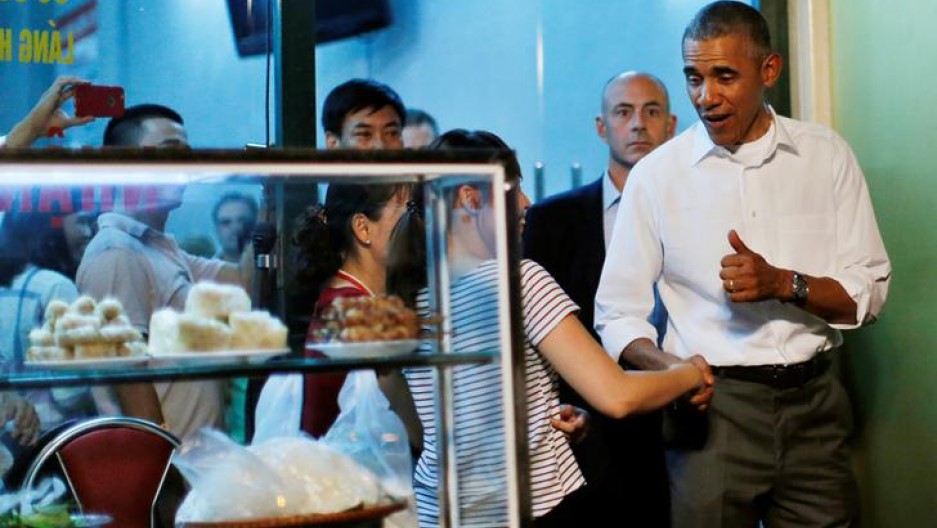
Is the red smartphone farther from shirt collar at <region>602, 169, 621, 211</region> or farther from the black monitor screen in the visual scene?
shirt collar at <region>602, 169, 621, 211</region>

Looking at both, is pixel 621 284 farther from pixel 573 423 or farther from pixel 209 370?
pixel 209 370

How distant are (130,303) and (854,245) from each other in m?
1.96

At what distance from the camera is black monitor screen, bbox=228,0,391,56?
4.12 metres

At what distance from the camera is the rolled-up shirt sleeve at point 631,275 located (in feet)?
10.8

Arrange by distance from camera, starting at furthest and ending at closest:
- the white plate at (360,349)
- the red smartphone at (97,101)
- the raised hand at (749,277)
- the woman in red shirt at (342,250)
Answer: the red smartphone at (97,101), the raised hand at (749,277), the woman in red shirt at (342,250), the white plate at (360,349)

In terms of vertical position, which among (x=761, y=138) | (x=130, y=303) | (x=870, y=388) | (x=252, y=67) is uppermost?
(x=252, y=67)

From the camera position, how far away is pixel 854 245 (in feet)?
10.7

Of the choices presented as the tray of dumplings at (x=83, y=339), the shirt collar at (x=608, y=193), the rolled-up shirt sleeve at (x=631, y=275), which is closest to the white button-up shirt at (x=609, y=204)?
the shirt collar at (x=608, y=193)

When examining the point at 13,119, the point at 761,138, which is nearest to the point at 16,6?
the point at 13,119

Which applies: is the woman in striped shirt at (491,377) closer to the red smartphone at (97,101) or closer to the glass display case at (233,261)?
the glass display case at (233,261)

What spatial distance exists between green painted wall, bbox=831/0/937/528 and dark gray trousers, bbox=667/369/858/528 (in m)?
0.87

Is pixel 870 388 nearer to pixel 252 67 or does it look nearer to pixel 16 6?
pixel 252 67

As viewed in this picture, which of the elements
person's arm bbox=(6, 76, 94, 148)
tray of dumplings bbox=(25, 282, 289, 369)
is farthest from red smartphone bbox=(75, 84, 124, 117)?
tray of dumplings bbox=(25, 282, 289, 369)

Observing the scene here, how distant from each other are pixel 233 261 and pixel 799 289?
153 centimetres
